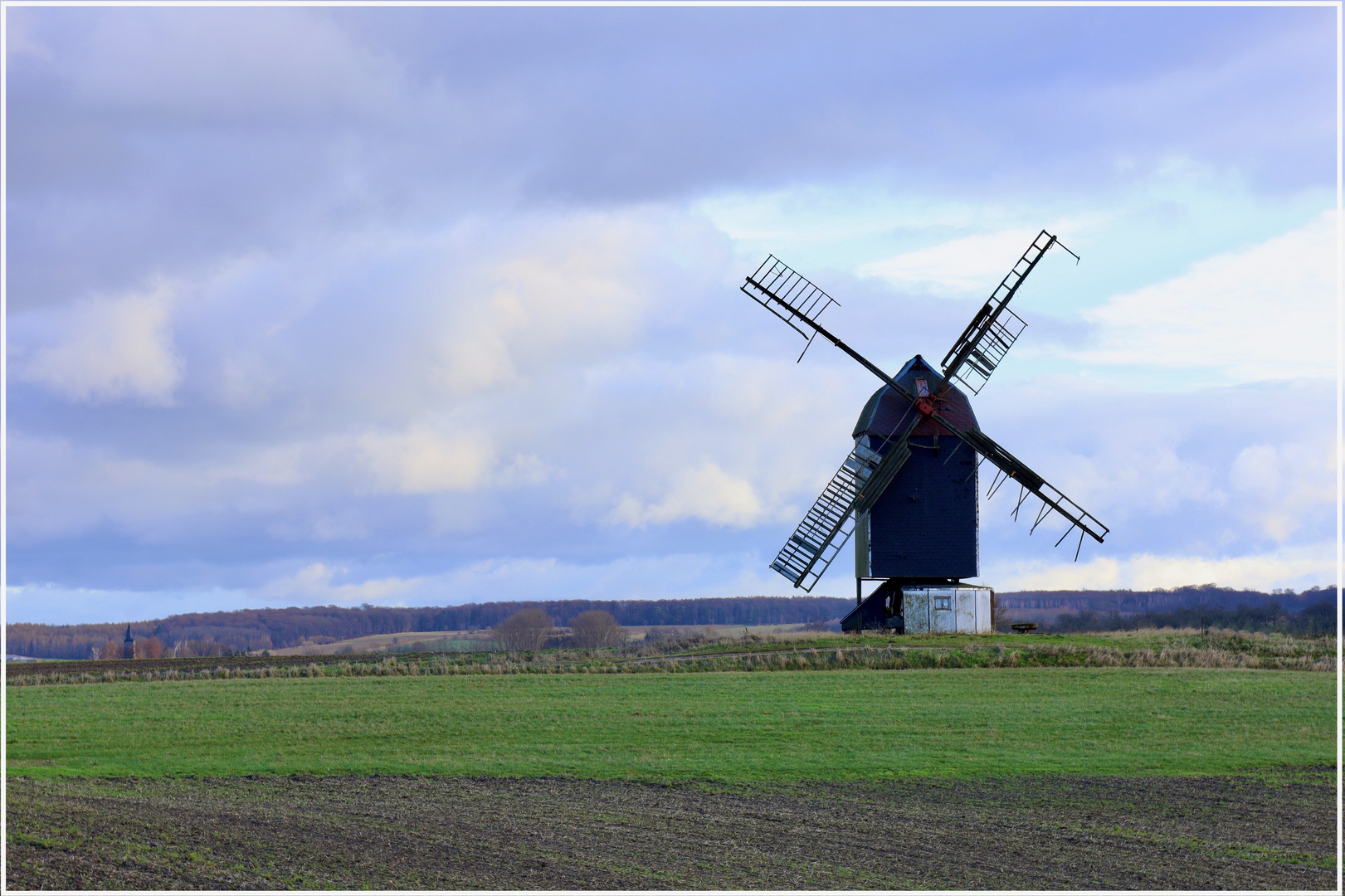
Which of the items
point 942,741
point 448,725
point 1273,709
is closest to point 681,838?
point 942,741

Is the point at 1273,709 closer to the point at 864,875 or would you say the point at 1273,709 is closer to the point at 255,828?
the point at 864,875

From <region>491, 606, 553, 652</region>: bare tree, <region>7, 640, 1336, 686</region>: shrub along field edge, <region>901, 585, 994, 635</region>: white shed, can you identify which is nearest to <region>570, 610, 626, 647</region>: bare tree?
<region>491, 606, 553, 652</region>: bare tree

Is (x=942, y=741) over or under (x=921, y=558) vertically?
under

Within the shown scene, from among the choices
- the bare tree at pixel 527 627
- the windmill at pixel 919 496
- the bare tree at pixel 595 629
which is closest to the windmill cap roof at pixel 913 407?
the windmill at pixel 919 496

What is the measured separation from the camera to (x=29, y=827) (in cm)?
1425

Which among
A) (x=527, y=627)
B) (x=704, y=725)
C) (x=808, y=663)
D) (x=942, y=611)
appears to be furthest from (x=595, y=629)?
(x=704, y=725)

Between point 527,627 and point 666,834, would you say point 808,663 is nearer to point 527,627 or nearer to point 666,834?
point 666,834

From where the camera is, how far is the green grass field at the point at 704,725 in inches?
843

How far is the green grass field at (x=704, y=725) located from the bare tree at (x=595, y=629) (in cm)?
4870

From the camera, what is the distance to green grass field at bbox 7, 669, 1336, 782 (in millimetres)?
21406

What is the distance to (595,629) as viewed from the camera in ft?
291

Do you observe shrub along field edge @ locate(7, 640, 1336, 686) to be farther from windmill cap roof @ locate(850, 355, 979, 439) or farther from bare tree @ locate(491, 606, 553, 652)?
bare tree @ locate(491, 606, 553, 652)

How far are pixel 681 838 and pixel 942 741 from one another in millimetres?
9993

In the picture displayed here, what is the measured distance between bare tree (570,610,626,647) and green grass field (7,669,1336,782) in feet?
160
